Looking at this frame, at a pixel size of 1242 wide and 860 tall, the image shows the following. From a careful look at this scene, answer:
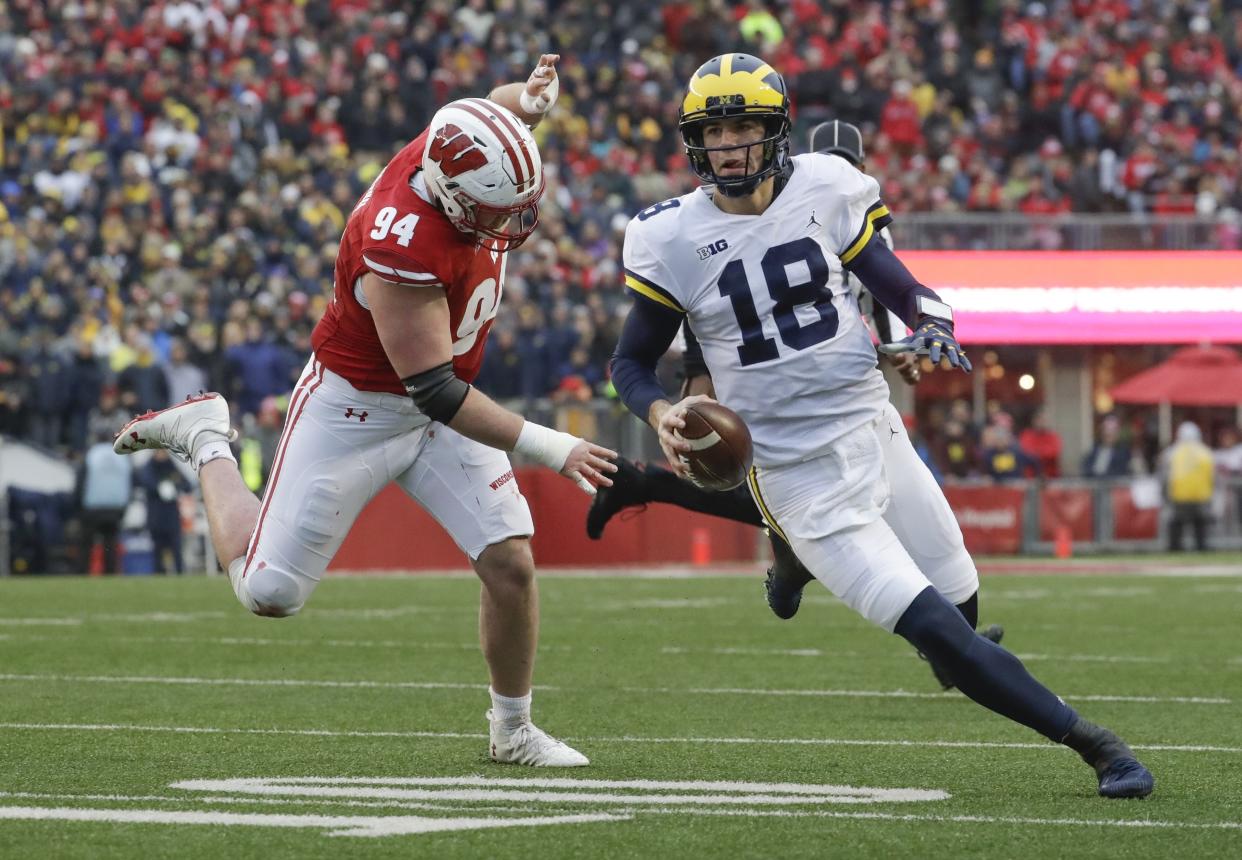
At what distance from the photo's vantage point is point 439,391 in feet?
18.2

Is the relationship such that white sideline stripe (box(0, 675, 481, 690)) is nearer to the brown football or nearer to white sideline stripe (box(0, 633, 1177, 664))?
white sideline stripe (box(0, 633, 1177, 664))

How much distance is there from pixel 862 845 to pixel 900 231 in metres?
17.6

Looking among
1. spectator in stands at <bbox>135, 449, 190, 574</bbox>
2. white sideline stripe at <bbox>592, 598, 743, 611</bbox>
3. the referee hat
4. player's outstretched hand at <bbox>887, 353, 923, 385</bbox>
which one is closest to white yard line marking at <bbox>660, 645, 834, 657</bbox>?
the referee hat

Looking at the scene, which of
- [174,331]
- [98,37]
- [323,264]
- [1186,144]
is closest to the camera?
[174,331]

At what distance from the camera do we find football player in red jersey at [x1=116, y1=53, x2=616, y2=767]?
220 inches

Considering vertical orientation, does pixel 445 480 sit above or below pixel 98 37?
below

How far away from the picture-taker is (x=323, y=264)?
62.8 feet

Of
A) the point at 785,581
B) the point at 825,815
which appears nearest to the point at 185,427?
the point at 785,581

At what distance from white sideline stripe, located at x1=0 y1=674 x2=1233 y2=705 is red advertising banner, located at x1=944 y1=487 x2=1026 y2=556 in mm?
11779

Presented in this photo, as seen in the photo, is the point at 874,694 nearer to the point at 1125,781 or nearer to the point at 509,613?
the point at 509,613

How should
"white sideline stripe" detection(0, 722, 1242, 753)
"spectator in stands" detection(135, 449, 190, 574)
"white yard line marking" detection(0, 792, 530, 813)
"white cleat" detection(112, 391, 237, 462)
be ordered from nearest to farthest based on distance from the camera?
"white yard line marking" detection(0, 792, 530, 813)
"white sideline stripe" detection(0, 722, 1242, 753)
"white cleat" detection(112, 391, 237, 462)
"spectator in stands" detection(135, 449, 190, 574)

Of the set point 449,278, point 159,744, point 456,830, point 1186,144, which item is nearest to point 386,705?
point 159,744

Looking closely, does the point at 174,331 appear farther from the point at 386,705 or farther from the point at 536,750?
the point at 536,750

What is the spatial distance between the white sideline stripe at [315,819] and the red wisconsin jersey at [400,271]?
1446 millimetres
